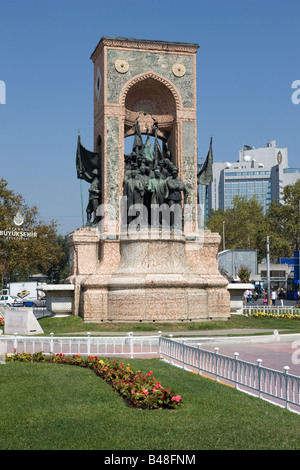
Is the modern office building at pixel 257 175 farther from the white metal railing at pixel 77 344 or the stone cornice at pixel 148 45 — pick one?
the white metal railing at pixel 77 344

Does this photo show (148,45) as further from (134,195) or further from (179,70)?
(134,195)

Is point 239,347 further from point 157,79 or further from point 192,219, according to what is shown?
point 157,79

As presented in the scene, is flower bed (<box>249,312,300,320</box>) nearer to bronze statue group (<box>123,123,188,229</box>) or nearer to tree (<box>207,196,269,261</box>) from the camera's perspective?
bronze statue group (<box>123,123,188,229</box>)

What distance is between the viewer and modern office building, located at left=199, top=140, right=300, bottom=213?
162625 mm

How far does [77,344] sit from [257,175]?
156 m

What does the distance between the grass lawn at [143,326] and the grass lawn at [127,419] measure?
10.0 metres

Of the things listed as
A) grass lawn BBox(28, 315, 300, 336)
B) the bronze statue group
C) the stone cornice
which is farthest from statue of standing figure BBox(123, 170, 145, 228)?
the stone cornice

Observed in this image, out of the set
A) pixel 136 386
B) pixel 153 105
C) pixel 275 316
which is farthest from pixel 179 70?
pixel 136 386

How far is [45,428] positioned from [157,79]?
2055cm

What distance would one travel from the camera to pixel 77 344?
15273 mm

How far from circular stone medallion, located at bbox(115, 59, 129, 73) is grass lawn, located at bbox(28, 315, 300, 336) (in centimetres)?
1031
